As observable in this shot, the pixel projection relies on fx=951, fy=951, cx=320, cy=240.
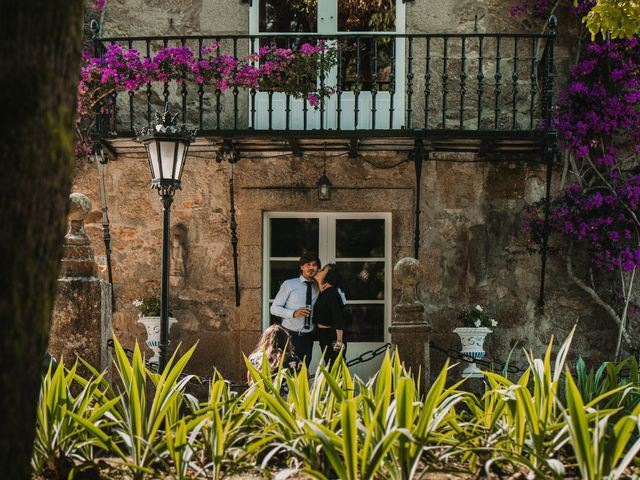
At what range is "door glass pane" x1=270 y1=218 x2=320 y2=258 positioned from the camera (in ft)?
31.9

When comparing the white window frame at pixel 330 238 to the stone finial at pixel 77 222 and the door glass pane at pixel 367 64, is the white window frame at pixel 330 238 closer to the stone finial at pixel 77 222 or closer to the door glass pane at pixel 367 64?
the door glass pane at pixel 367 64

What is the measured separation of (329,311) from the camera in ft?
26.4

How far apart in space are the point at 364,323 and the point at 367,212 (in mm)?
1133

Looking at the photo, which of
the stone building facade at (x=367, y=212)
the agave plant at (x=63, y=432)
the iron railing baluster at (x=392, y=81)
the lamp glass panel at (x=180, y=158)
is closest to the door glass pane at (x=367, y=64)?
the iron railing baluster at (x=392, y=81)

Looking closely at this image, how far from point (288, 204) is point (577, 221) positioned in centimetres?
281

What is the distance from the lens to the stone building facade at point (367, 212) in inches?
369

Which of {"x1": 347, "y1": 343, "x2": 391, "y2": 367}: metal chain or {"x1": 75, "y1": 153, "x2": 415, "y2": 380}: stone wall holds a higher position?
{"x1": 75, "y1": 153, "x2": 415, "y2": 380}: stone wall

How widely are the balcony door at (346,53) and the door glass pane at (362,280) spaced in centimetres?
141

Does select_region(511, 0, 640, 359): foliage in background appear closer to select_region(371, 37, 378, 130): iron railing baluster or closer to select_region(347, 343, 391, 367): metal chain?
select_region(371, 37, 378, 130): iron railing baluster

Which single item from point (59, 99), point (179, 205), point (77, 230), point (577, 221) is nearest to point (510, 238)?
point (577, 221)

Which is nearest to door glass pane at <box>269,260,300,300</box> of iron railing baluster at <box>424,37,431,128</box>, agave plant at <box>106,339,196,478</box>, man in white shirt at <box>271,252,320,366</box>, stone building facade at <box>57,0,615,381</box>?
stone building facade at <box>57,0,615,381</box>

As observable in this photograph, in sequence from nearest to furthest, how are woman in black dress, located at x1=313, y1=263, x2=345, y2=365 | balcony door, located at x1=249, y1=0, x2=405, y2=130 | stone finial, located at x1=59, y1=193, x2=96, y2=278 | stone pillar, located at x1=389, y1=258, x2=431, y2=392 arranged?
stone finial, located at x1=59, y1=193, x2=96, y2=278
stone pillar, located at x1=389, y1=258, x2=431, y2=392
woman in black dress, located at x1=313, y1=263, x2=345, y2=365
balcony door, located at x1=249, y1=0, x2=405, y2=130

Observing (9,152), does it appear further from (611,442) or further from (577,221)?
(577,221)

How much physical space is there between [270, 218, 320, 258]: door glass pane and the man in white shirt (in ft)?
4.79
